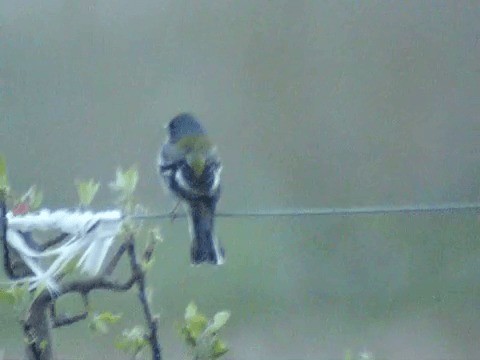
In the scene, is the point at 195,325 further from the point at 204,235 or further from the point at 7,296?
the point at 204,235

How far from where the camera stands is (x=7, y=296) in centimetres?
138

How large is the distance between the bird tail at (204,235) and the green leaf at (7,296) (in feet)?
2.18

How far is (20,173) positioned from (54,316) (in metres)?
1.80

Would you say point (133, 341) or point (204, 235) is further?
point (204, 235)

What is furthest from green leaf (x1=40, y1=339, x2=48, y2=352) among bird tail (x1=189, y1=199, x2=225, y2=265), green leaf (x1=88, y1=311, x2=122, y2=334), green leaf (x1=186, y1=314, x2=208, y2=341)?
bird tail (x1=189, y1=199, x2=225, y2=265)

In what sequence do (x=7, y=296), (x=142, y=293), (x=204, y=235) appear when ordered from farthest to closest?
(x=204, y=235)
(x=142, y=293)
(x=7, y=296)

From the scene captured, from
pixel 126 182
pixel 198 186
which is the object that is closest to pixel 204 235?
pixel 198 186

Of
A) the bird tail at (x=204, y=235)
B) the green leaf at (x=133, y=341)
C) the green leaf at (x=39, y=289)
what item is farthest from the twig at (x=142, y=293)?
the bird tail at (x=204, y=235)

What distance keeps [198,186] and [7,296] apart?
73 centimetres

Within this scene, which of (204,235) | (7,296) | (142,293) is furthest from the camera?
(204,235)

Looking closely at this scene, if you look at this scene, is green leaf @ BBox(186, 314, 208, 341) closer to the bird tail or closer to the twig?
the twig

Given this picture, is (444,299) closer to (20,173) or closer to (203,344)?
(20,173)

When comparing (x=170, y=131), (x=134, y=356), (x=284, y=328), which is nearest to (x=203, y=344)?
(x=134, y=356)

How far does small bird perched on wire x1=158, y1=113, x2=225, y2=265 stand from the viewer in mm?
2029
